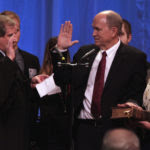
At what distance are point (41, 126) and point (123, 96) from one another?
885mm

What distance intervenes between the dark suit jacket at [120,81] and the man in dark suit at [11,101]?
0.40 metres

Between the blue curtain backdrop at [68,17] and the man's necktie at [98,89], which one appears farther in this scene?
the blue curtain backdrop at [68,17]

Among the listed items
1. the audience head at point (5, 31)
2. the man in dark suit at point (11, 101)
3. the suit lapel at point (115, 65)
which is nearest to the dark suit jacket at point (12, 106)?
the man in dark suit at point (11, 101)

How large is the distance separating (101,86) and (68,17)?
1653 millimetres

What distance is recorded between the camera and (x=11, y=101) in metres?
3.07

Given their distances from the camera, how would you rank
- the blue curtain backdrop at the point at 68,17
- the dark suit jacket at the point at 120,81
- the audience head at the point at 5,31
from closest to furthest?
the dark suit jacket at the point at 120,81, the audience head at the point at 5,31, the blue curtain backdrop at the point at 68,17

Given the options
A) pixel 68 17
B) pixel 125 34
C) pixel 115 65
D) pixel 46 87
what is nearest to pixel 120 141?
pixel 46 87

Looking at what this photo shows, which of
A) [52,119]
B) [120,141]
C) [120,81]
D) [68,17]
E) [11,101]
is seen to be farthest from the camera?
[68,17]

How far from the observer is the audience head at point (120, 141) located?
1540 millimetres

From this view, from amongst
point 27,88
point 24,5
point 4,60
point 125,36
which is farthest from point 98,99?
point 24,5

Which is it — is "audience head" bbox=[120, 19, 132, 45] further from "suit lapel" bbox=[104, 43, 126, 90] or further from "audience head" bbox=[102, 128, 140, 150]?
"audience head" bbox=[102, 128, 140, 150]

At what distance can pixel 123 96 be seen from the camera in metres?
3.17

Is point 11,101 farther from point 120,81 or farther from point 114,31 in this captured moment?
point 114,31

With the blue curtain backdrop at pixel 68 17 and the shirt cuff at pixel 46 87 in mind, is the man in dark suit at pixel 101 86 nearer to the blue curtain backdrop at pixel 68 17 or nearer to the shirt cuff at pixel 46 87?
the shirt cuff at pixel 46 87
